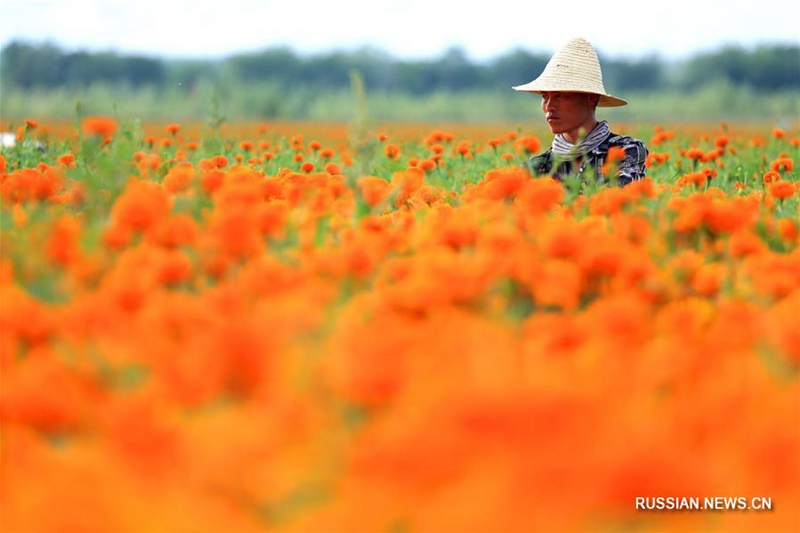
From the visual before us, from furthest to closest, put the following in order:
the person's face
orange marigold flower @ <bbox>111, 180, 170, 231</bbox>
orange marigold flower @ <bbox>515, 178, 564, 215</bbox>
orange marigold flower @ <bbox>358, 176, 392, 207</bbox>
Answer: the person's face
orange marigold flower @ <bbox>358, 176, 392, 207</bbox>
orange marigold flower @ <bbox>515, 178, 564, 215</bbox>
orange marigold flower @ <bbox>111, 180, 170, 231</bbox>

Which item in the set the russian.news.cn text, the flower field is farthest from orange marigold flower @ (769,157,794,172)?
the russian.news.cn text

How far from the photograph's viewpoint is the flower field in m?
0.93

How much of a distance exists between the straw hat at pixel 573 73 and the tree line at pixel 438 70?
3789 centimetres

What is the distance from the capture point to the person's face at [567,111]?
4289 millimetres

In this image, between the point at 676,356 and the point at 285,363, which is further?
the point at 676,356

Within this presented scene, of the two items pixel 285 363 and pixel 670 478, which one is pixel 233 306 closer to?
pixel 285 363

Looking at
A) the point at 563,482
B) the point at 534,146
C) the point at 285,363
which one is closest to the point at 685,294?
the point at 285,363

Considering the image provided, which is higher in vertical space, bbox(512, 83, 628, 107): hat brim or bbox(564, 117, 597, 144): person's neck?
bbox(512, 83, 628, 107): hat brim

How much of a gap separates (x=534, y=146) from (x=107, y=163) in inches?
75.8

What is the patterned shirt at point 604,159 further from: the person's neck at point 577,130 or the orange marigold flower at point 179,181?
the orange marigold flower at point 179,181

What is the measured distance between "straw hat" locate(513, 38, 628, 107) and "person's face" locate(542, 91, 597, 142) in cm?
7

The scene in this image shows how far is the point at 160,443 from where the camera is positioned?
1.03 meters

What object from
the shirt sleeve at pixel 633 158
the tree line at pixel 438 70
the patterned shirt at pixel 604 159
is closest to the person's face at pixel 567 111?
the patterned shirt at pixel 604 159

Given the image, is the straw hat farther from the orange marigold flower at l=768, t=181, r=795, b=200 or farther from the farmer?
the orange marigold flower at l=768, t=181, r=795, b=200
